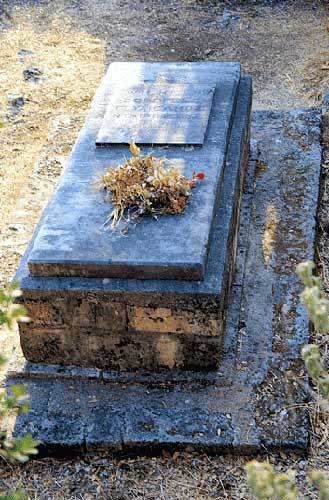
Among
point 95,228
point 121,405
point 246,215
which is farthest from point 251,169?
point 121,405

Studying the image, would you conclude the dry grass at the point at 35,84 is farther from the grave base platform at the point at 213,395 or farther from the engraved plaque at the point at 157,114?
the grave base platform at the point at 213,395

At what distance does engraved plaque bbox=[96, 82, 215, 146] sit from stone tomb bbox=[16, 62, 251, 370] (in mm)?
98

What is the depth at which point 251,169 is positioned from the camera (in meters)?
5.80

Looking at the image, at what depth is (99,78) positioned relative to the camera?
791 centimetres

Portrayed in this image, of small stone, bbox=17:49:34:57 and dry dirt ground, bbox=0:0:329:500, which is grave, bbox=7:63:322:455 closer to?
dry dirt ground, bbox=0:0:329:500

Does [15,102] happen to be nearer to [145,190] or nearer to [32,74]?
[32,74]

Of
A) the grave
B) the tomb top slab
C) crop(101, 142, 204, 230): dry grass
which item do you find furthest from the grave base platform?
crop(101, 142, 204, 230): dry grass

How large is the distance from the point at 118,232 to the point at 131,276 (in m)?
0.30

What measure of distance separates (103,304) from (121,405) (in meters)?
0.55

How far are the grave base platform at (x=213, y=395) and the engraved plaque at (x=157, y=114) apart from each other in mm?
938

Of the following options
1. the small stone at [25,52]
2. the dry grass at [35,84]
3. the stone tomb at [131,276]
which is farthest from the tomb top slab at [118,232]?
the small stone at [25,52]

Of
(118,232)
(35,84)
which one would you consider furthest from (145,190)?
(35,84)

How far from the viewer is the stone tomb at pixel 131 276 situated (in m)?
3.86

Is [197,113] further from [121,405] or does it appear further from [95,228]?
[121,405]
